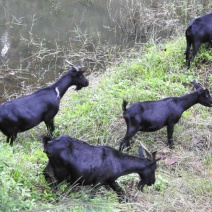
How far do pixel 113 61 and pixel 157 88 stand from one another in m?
2.42

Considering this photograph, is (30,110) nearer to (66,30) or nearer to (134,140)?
(134,140)

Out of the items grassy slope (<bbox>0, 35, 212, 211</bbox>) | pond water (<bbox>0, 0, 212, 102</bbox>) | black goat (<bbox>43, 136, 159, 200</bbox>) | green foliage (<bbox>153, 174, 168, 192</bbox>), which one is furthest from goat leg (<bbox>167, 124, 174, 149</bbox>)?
pond water (<bbox>0, 0, 212, 102</bbox>)

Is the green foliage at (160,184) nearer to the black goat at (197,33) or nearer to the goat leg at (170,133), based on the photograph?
the goat leg at (170,133)

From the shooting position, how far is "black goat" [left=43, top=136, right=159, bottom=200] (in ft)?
16.5

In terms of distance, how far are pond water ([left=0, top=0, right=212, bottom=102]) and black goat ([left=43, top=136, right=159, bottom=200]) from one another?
13.8 feet

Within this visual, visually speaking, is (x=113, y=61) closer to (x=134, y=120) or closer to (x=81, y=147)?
(x=134, y=120)

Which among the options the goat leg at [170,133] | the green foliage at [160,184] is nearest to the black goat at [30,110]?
the goat leg at [170,133]

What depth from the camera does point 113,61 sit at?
34.1 feet

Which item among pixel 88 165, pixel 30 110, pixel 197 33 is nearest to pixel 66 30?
pixel 197 33

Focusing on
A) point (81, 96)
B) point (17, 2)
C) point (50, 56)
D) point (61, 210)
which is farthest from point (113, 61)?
point (61, 210)

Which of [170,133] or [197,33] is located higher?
[197,33]

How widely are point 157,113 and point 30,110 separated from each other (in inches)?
73.0

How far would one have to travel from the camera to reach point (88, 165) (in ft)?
17.0

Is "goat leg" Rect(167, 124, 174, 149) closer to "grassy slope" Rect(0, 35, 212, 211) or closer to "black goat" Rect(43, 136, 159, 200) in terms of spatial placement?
"grassy slope" Rect(0, 35, 212, 211)
